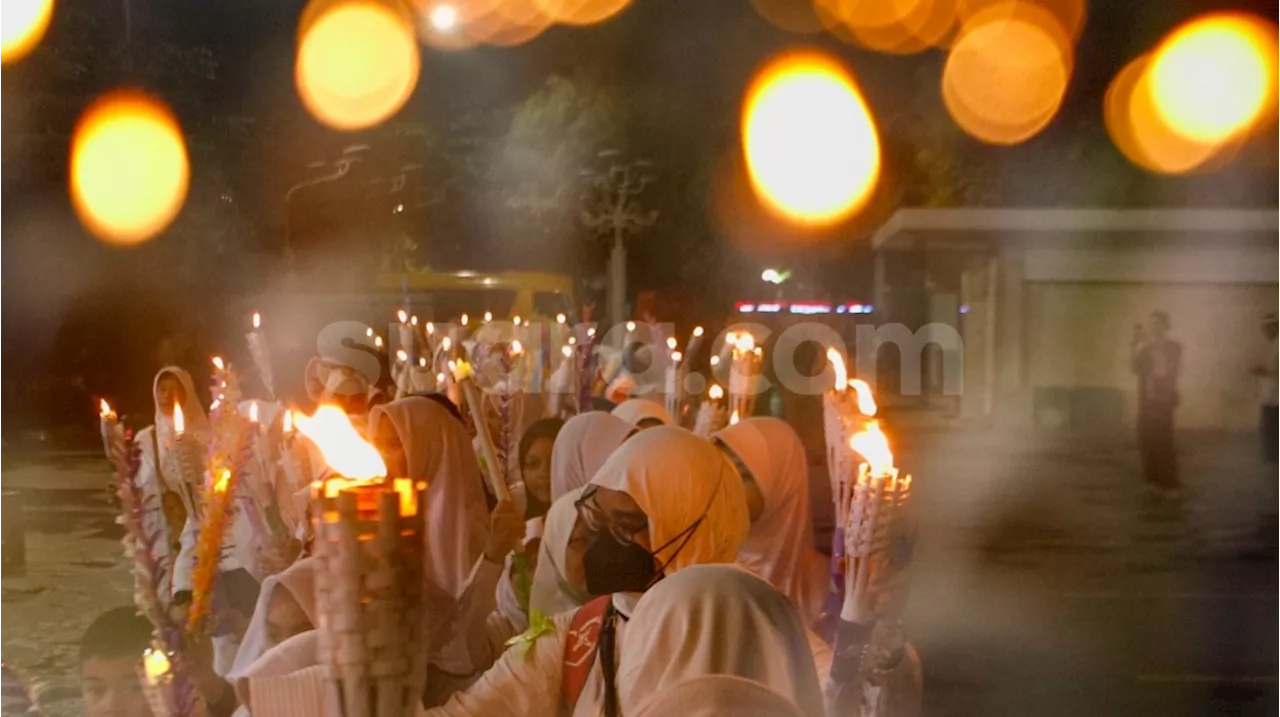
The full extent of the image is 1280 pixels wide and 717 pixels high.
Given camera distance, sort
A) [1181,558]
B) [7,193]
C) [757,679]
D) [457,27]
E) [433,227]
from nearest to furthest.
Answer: [757,679]
[1181,558]
[7,193]
[457,27]
[433,227]

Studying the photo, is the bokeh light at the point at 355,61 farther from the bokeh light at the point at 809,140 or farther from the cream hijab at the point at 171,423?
the cream hijab at the point at 171,423

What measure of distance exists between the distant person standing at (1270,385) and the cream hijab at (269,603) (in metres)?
15.9

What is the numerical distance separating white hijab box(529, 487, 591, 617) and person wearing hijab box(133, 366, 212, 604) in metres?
0.99

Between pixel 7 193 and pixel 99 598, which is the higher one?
pixel 7 193

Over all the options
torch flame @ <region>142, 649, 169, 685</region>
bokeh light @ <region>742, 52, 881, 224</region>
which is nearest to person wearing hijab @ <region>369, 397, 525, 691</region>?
torch flame @ <region>142, 649, 169, 685</region>

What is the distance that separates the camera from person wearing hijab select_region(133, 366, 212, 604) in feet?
11.6

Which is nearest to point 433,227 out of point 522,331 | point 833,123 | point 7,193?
point 833,123

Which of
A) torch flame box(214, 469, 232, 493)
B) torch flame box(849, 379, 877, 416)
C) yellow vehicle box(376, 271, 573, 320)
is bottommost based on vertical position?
torch flame box(214, 469, 232, 493)

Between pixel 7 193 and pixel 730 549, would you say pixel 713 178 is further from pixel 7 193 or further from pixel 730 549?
pixel 730 549

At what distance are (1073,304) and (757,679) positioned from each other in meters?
19.4

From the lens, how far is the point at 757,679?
7.57 ft

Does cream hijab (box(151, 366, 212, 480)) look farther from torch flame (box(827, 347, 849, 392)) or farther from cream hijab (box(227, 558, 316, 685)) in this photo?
torch flame (box(827, 347, 849, 392))

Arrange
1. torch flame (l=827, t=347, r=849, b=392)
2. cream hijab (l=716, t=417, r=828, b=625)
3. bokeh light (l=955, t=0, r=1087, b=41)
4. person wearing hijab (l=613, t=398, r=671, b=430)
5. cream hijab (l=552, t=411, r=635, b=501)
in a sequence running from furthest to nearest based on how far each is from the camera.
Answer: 1. bokeh light (l=955, t=0, r=1087, b=41)
2. person wearing hijab (l=613, t=398, r=671, b=430)
3. cream hijab (l=552, t=411, r=635, b=501)
4. cream hijab (l=716, t=417, r=828, b=625)
5. torch flame (l=827, t=347, r=849, b=392)

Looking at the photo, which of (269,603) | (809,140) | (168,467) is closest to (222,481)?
(269,603)
